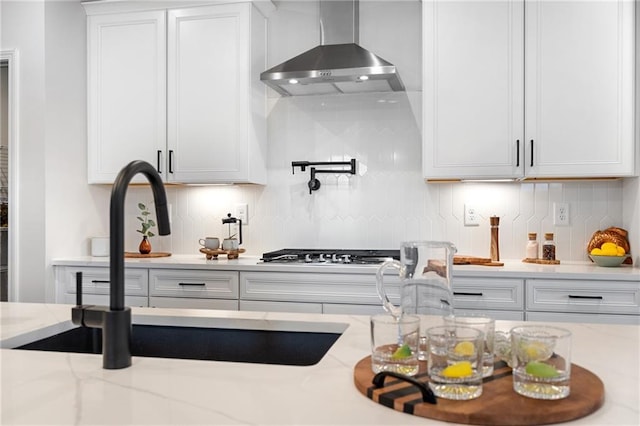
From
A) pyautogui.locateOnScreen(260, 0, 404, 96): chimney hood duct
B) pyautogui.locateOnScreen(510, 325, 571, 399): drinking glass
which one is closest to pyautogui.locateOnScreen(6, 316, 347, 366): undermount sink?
pyautogui.locateOnScreen(510, 325, 571, 399): drinking glass

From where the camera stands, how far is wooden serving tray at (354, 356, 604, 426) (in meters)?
0.83

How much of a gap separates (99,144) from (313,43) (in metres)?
1.51

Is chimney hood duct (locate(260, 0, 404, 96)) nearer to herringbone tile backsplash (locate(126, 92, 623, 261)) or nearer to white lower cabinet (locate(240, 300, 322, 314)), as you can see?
herringbone tile backsplash (locate(126, 92, 623, 261))

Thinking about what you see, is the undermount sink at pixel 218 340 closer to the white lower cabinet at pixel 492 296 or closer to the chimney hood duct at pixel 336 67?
the white lower cabinet at pixel 492 296

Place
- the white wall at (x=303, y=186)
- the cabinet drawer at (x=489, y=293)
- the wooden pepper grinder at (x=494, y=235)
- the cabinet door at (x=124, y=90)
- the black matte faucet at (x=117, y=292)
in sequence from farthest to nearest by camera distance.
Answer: the cabinet door at (x=124, y=90)
the white wall at (x=303, y=186)
the wooden pepper grinder at (x=494, y=235)
the cabinet drawer at (x=489, y=293)
the black matte faucet at (x=117, y=292)

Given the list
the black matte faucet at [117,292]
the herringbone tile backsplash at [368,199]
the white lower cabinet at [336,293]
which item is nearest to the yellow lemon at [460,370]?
the black matte faucet at [117,292]

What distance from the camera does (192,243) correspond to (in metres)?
3.79

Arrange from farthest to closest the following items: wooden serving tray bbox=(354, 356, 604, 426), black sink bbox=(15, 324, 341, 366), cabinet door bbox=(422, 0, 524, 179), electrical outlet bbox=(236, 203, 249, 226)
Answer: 1. electrical outlet bbox=(236, 203, 249, 226)
2. cabinet door bbox=(422, 0, 524, 179)
3. black sink bbox=(15, 324, 341, 366)
4. wooden serving tray bbox=(354, 356, 604, 426)

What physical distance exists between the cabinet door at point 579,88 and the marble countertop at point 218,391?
5.81 ft

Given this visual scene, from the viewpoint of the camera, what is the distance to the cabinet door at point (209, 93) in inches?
132

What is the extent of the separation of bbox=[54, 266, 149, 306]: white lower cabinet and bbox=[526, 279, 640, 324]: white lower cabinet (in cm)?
210

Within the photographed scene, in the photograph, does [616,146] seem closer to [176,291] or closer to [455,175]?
[455,175]

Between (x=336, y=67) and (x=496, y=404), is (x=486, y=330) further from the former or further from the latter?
(x=336, y=67)

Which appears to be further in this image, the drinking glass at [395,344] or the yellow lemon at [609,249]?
the yellow lemon at [609,249]
